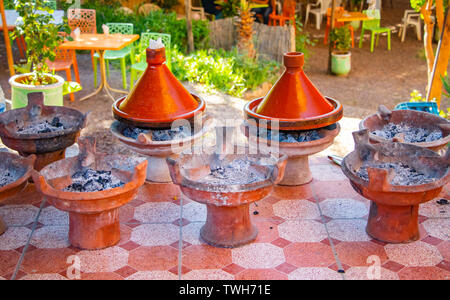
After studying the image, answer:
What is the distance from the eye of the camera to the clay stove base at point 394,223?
3.80 meters

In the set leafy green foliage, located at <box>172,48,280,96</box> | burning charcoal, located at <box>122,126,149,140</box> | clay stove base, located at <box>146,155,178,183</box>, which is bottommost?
clay stove base, located at <box>146,155,178,183</box>

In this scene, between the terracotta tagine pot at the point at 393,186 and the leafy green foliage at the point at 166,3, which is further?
the leafy green foliage at the point at 166,3

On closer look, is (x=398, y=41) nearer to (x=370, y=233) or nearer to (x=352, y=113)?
(x=352, y=113)

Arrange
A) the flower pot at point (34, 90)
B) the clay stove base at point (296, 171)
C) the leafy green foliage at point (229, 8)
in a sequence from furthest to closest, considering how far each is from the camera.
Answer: the leafy green foliage at point (229, 8) → the flower pot at point (34, 90) → the clay stove base at point (296, 171)

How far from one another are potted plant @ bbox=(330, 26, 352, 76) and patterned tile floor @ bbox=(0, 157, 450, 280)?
609cm

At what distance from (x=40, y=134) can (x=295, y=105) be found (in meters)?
2.23

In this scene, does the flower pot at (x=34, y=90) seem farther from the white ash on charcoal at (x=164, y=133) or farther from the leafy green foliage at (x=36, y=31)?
the white ash on charcoal at (x=164, y=133)

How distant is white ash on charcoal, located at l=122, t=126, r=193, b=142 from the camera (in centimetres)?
463

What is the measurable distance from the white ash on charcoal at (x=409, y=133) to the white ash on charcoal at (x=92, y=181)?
241cm

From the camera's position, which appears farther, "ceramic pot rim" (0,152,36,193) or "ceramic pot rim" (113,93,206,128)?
"ceramic pot rim" (113,93,206,128)

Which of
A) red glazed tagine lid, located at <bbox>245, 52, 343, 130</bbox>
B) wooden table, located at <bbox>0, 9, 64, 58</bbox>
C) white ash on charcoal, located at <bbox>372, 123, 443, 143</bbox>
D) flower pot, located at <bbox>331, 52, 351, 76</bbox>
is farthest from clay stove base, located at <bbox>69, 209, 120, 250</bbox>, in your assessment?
flower pot, located at <bbox>331, 52, 351, 76</bbox>

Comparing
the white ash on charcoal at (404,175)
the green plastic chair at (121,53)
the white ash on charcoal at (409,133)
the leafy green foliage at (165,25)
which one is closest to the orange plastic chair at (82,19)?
the green plastic chair at (121,53)

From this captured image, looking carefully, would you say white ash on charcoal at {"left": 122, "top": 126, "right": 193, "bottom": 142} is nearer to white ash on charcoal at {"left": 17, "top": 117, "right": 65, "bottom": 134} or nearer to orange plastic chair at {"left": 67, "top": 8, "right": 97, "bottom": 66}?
white ash on charcoal at {"left": 17, "top": 117, "right": 65, "bottom": 134}
